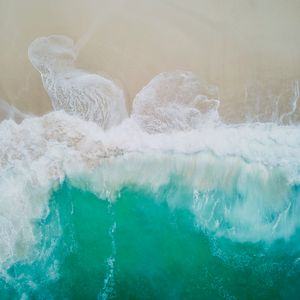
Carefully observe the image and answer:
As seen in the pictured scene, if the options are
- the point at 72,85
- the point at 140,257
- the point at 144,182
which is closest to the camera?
the point at 140,257

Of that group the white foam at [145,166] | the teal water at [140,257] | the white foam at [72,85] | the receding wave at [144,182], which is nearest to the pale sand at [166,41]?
the white foam at [72,85]

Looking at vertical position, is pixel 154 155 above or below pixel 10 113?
below

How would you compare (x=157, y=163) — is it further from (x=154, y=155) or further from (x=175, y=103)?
(x=175, y=103)

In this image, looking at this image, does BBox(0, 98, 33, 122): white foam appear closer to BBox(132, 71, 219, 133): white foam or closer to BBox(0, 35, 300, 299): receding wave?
BBox(0, 35, 300, 299): receding wave

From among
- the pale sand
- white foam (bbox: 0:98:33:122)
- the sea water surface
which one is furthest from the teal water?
the pale sand

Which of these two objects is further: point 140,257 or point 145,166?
point 145,166

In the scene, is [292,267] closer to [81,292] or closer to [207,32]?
[81,292]

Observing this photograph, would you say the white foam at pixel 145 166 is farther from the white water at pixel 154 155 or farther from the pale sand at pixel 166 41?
the pale sand at pixel 166 41

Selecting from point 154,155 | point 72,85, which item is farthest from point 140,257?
point 72,85
